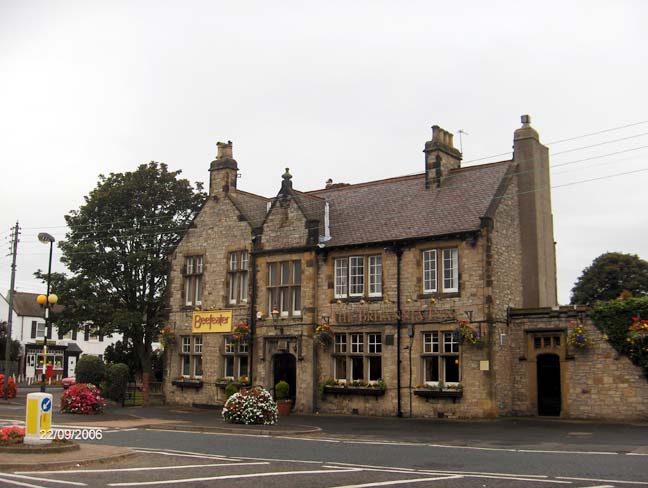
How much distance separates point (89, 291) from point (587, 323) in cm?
2971

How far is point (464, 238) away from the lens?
29516 mm

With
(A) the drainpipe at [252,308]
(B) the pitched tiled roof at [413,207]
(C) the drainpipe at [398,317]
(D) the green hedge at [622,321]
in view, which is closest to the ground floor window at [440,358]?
(C) the drainpipe at [398,317]

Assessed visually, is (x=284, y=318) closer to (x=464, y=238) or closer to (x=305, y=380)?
(x=305, y=380)

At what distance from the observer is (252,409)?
1014 inches

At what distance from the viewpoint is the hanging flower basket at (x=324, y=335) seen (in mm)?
32062

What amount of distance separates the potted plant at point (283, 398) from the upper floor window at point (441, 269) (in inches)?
284

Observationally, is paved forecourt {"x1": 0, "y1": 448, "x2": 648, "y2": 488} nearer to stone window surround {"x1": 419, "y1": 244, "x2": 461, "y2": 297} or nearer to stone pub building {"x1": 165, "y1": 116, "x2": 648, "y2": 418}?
stone pub building {"x1": 165, "y1": 116, "x2": 648, "y2": 418}

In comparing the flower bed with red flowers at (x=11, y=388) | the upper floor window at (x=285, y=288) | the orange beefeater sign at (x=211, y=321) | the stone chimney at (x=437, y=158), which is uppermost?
the stone chimney at (x=437, y=158)

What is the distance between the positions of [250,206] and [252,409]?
14.2 m

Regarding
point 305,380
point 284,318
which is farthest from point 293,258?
point 305,380

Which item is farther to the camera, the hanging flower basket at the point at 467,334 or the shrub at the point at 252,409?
the hanging flower basket at the point at 467,334

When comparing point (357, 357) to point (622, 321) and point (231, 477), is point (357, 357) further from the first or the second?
point (231, 477)

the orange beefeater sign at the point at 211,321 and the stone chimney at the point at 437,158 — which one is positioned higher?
the stone chimney at the point at 437,158
